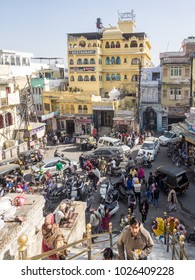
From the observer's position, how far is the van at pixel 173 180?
50.8 ft

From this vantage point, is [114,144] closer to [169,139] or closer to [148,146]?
[148,146]

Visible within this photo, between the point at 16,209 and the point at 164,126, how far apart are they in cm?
2989

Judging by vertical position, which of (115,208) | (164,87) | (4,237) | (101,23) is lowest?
(115,208)

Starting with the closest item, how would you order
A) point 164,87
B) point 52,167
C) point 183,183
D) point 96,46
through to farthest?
point 183,183
point 52,167
point 164,87
point 96,46

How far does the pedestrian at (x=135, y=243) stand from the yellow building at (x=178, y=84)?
29253 mm

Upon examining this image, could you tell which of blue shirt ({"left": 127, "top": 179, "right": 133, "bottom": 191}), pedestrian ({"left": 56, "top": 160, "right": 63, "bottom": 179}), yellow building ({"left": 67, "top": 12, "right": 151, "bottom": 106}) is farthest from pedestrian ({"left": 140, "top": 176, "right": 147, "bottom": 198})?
yellow building ({"left": 67, "top": 12, "right": 151, "bottom": 106})

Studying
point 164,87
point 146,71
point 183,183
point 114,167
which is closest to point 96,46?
point 146,71

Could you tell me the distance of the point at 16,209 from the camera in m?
6.71

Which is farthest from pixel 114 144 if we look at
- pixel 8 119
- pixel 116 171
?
pixel 8 119

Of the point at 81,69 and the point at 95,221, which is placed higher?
the point at 81,69

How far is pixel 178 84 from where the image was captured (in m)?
32.8

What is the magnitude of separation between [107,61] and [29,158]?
2279cm
